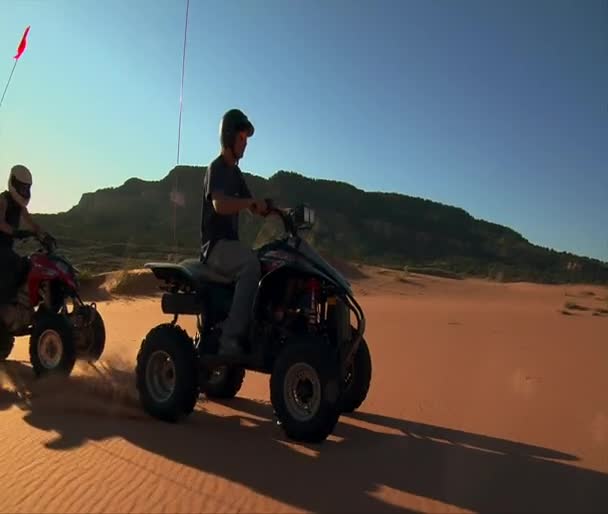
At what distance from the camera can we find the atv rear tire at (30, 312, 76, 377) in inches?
234

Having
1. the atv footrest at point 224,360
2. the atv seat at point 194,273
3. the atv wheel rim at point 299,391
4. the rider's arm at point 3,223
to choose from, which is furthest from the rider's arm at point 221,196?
the rider's arm at point 3,223

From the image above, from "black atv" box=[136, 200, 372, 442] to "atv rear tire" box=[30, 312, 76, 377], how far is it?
1.38 meters

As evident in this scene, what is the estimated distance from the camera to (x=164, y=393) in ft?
15.9

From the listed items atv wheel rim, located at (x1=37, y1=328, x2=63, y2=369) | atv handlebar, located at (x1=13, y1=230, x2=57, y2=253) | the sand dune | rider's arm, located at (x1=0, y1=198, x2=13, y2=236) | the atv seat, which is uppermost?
rider's arm, located at (x1=0, y1=198, x2=13, y2=236)

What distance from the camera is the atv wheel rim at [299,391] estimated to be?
158 inches

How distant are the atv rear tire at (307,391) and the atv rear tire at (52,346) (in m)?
2.83

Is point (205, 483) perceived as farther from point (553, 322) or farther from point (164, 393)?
point (553, 322)

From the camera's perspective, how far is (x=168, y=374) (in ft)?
16.3

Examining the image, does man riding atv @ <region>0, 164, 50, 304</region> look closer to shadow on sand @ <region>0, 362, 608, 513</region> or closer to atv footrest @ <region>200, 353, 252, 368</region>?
shadow on sand @ <region>0, 362, 608, 513</region>

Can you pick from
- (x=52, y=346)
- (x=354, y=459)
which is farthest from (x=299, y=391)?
(x=52, y=346)

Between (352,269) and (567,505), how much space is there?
21.8 meters

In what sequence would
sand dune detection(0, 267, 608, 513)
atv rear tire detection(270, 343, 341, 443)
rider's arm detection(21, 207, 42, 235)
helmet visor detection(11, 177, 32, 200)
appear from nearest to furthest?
sand dune detection(0, 267, 608, 513)
atv rear tire detection(270, 343, 341, 443)
helmet visor detection(11, 177, 32, 200)
rider's arm detection(21, 207, 42, 235)

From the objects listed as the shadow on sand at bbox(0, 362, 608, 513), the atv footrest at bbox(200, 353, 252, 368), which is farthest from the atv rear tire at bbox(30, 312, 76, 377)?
the atv footrest at bbox(200, 353, 252, 368)

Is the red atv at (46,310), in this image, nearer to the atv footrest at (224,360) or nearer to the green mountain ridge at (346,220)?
the atv footrest at (224,360)
